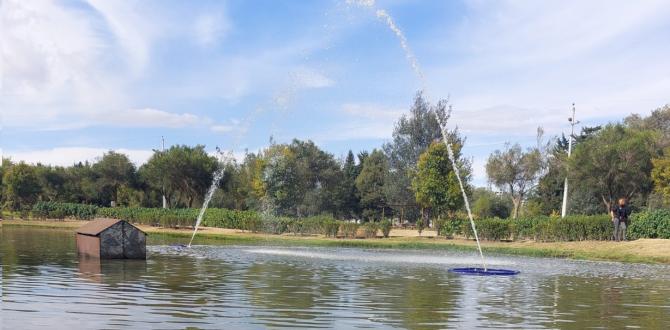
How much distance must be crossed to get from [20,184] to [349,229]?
163 feet

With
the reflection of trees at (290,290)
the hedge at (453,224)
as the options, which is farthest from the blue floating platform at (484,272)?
the hedge at (453,224)

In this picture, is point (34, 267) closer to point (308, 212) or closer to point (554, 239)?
point (554, 239)

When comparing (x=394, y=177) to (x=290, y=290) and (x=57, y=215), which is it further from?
(x=290, y=290)

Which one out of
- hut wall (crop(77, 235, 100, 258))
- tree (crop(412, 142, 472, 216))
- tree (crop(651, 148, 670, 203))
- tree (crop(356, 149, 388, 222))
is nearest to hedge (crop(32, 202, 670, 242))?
tree (crop(412, 142, 472, 216))

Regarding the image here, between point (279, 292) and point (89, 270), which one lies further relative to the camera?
point (89, 270)

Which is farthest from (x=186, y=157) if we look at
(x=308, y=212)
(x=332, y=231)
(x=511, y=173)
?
(x=511, y=173)

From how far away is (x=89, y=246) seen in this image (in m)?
21.1

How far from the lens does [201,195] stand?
81.1m

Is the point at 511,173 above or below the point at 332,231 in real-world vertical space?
above

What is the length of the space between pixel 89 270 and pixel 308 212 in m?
59.1

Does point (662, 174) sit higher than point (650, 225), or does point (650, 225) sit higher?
point (662, 174)

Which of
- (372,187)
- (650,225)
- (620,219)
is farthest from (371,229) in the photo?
(372,187)

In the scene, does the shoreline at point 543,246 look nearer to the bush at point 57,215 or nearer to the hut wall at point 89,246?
the hut wall at point 89,246

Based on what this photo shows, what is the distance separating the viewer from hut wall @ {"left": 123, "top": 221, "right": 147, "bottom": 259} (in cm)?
2091
